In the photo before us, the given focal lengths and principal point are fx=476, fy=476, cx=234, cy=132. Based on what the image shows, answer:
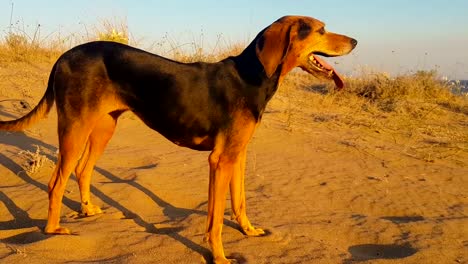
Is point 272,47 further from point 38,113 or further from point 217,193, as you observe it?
point 38,113

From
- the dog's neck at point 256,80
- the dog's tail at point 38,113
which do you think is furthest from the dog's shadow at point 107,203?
the dog's neck at point 256,80

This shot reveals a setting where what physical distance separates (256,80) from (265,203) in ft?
6.15

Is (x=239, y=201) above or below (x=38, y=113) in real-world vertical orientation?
below

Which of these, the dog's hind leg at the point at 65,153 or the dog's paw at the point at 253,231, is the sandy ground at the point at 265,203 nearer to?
the dog's paw at the point at 253,231

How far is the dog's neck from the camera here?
423 cm

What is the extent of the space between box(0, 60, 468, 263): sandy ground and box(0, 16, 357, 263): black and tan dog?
0.46 meters

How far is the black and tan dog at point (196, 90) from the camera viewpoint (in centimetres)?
417

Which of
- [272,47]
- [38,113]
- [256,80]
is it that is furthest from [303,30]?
[38,113]

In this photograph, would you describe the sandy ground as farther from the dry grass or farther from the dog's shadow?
the dry grass

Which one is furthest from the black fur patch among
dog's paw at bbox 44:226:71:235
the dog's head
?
dog's paw at bbox 44:226:71:235

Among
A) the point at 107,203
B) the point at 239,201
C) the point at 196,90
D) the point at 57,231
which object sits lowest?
the point at 107,203

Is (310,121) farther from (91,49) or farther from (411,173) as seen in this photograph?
(91,49)

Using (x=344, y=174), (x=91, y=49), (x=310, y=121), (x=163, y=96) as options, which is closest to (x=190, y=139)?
(x=163, y=96)

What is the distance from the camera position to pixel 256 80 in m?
4.25
